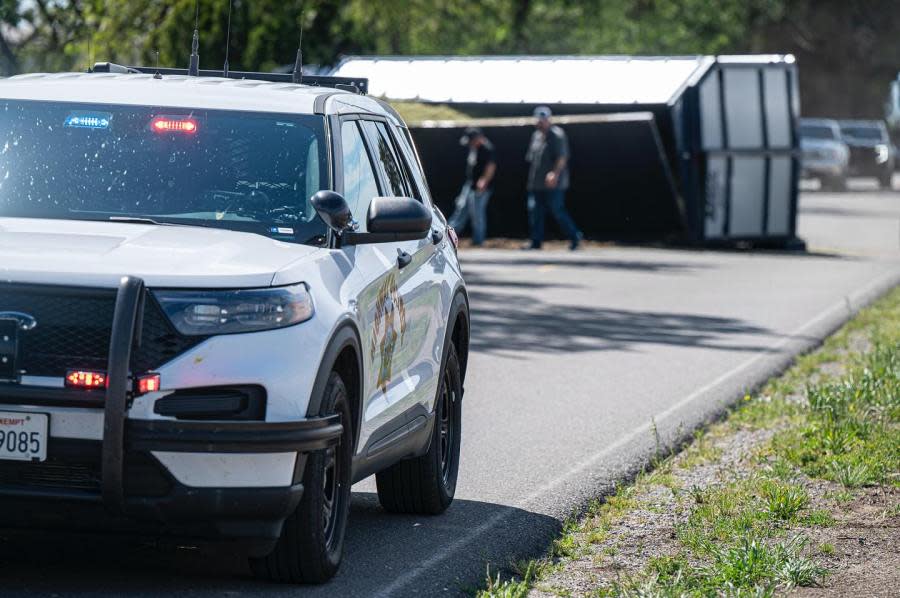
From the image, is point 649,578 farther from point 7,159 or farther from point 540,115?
point 540,115

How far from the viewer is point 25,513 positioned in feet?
18.3

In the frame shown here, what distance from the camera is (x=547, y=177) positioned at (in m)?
27.1

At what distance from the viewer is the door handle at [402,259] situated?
23.0 feet

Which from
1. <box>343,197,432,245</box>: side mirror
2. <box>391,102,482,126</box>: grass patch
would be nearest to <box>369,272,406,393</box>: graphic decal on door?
<box>343,197,432,245</box>: side mirror

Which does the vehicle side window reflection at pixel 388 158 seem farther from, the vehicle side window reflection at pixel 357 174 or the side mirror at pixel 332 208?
the side mirror at pixel 332 208

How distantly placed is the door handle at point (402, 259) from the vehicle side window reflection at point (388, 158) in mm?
465

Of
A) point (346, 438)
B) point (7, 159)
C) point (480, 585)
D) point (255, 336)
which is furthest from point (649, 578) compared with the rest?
point (7, 159)

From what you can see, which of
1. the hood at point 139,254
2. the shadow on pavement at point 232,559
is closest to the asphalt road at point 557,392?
the shadow on pavement at point 232,559

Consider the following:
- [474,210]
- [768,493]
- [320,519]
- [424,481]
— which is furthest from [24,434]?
[474,210]

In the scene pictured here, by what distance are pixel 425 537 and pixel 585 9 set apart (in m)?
57.3

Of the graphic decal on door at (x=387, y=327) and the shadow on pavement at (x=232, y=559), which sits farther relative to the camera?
the graphic decal on door at (x=387, y=327)

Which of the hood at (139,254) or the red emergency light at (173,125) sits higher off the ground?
the red emergency light at (173,125)

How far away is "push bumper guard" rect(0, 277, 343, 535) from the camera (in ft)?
17.7

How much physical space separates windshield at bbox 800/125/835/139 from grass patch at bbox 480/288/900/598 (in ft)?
139
